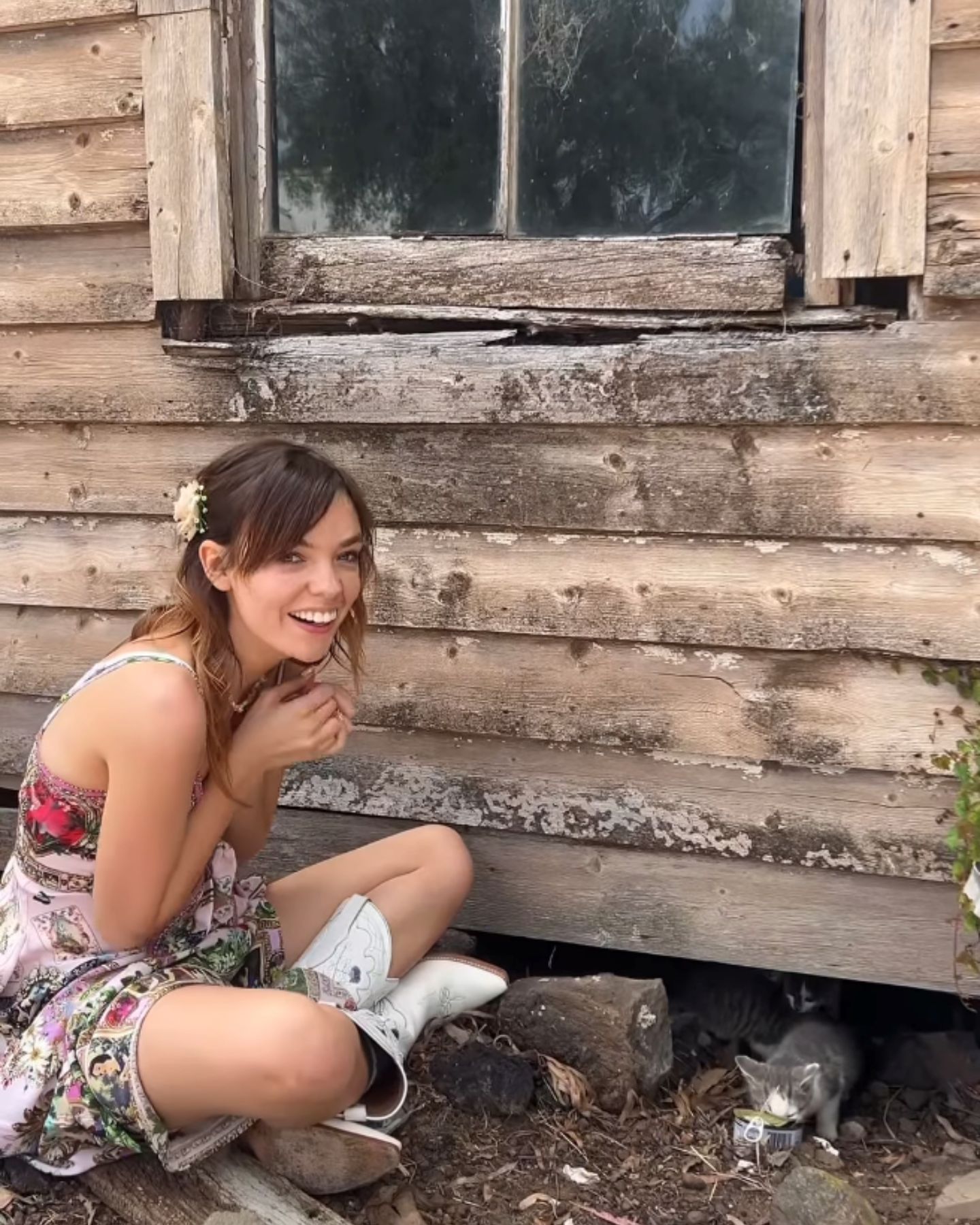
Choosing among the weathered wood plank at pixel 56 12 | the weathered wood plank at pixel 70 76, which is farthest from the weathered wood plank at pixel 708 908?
the weathered wood plank at pixel 56 12

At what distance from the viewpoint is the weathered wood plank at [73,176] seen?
304cm

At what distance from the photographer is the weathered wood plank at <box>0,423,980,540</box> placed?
2.60m

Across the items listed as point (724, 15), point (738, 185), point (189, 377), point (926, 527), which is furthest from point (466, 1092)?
point (724, 15)

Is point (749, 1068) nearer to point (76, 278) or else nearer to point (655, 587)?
point (655, 587)

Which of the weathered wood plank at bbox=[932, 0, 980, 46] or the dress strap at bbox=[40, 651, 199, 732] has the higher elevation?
the weathered wood plank at bbox=[932, 0, 980, 46]

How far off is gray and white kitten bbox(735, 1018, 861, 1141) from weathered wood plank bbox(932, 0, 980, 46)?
6.96 ft

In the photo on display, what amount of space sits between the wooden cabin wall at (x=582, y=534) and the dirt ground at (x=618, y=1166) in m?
0.35

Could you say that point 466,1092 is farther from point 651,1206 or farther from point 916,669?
point 916,669

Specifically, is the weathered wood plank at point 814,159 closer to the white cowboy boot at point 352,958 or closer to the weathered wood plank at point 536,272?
the weathered wood plank at point 536,272

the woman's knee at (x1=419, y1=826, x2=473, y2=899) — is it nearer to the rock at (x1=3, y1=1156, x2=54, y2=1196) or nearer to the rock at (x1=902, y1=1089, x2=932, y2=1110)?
the rock at (x1=3, y1=1156, x2=54, y2=1196)

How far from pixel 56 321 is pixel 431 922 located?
1776 millimetres

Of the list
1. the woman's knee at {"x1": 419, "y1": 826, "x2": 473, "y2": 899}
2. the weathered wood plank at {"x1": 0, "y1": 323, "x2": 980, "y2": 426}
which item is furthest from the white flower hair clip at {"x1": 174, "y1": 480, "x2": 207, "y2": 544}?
the woman's knee at {"x1": 419, "y1": 826, "x2": 473, "y2": 899}

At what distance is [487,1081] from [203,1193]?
26.8 inches

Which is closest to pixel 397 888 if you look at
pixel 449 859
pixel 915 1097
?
pixel 449 859
